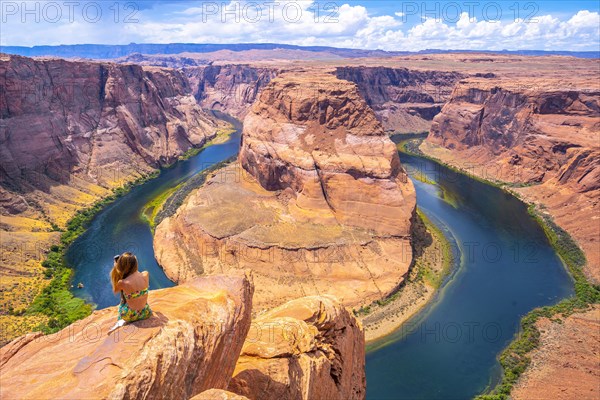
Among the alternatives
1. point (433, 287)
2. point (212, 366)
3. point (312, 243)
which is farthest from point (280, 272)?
point (212, 366)

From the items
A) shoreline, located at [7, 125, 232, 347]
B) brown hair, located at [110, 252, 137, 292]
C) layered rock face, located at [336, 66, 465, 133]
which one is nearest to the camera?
brown hair, located at [110, 252, 137, 292]

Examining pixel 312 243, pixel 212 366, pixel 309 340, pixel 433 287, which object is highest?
pixel 212 366

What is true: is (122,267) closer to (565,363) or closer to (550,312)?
Result: (565,363)

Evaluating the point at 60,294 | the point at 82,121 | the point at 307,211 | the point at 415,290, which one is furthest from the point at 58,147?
the point at 415,290

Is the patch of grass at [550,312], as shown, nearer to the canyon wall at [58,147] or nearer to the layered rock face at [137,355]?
the layered rock face at [137,355]

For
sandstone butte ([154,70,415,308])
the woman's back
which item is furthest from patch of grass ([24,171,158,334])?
the woman's back

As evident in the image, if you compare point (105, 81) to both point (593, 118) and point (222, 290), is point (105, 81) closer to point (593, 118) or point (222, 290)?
point (222, 290)

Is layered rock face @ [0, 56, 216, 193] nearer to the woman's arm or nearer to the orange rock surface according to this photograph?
the woman's arm
